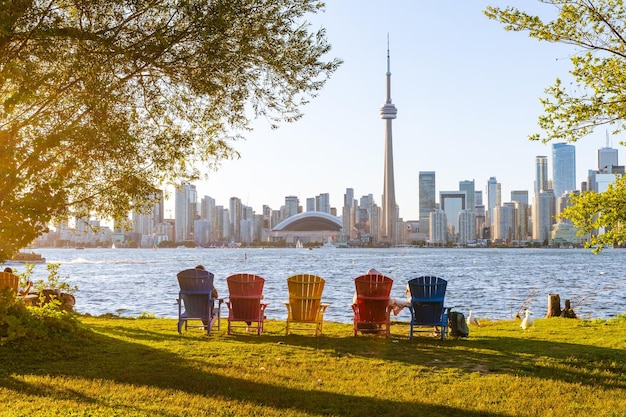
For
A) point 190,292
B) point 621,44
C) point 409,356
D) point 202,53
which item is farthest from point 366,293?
point 621,44

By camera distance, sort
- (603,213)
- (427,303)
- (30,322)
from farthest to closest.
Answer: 1. (427,303)
2. (603,213)
3. (30,322)

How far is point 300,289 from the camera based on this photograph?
437 inches

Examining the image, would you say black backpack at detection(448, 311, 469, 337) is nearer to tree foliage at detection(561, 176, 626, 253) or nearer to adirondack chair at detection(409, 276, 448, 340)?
adirondack chair at detection(409, 276, 448, 340)

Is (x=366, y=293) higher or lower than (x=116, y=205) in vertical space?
lower

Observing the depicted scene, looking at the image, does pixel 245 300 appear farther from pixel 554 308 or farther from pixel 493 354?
pixel 554 308

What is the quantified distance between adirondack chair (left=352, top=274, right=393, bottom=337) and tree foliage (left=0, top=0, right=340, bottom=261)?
120 inches

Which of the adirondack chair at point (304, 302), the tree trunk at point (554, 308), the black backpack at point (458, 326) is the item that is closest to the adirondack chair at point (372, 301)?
the adirondack chair at point (304, 302)

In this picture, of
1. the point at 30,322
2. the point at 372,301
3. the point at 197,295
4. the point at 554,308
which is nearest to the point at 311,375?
the point at 372,301

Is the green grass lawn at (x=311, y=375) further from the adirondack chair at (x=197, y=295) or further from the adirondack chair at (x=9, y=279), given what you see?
the adirondack chair at (x=9, y=279)

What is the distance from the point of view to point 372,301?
36.2 feet

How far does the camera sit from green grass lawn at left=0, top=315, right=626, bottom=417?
6.15 m

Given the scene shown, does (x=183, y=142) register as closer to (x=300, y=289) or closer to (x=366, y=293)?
(x=300, y=289)

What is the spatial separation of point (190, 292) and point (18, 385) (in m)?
4.45

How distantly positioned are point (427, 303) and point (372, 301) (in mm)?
916
